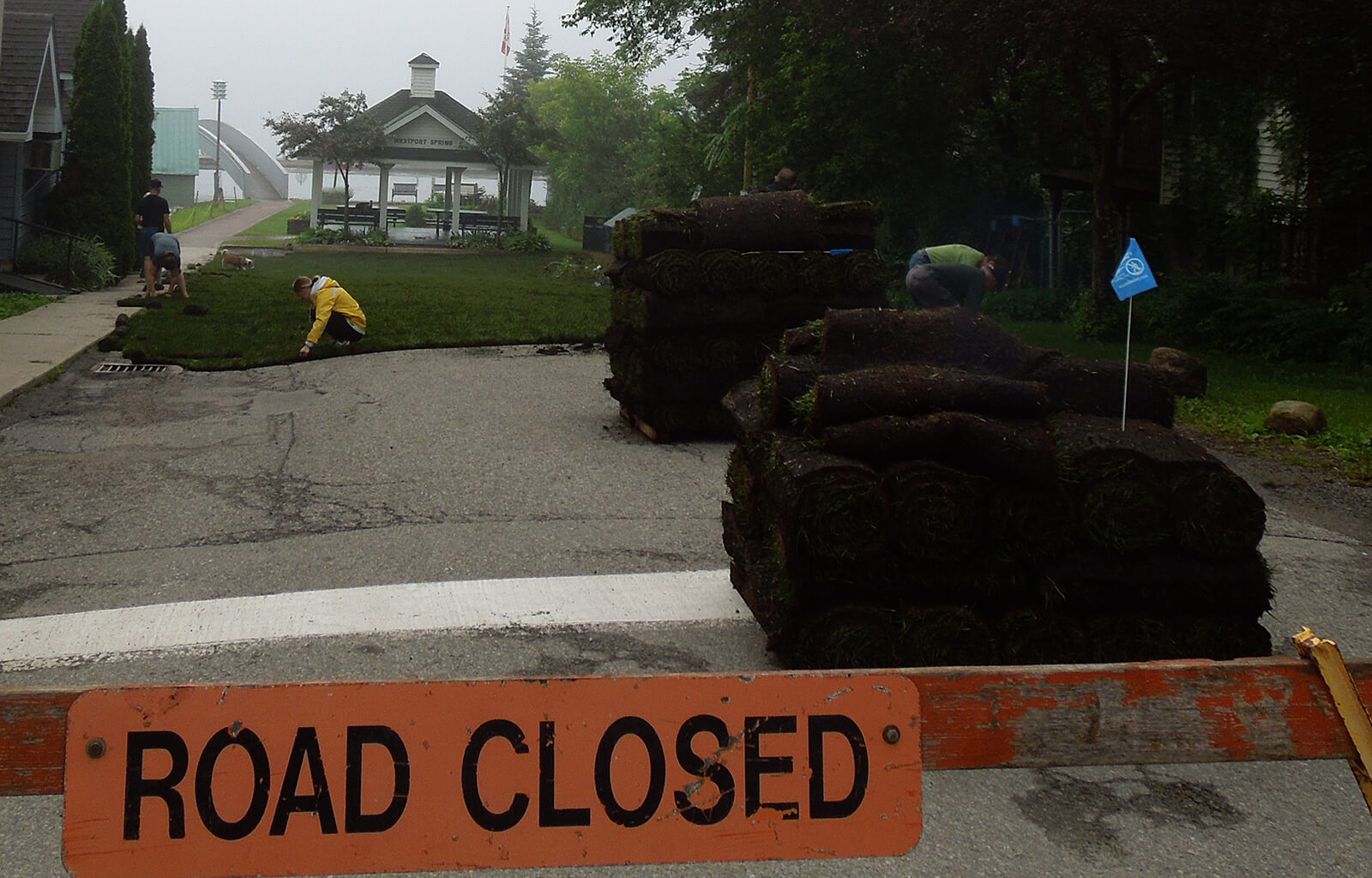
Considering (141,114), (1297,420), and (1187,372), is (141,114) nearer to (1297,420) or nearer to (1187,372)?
(1187,372)

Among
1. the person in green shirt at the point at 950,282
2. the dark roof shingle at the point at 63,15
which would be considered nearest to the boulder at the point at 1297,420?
the person in green shirt at the point at 950,282

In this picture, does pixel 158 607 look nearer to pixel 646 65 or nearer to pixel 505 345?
pixel 505 345

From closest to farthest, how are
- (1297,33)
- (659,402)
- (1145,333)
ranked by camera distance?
(659,402)
(1297,33)
(1145,333)

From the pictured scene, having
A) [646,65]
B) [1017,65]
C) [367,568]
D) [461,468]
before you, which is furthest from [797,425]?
[646,65]

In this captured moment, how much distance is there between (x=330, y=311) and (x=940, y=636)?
1219cm

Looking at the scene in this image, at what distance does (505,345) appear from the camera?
16.8 meters

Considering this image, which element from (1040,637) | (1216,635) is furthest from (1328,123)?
(1040,637)

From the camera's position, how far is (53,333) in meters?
17.1

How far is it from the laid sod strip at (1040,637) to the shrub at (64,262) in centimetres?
2195

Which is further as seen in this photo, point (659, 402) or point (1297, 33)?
point (1297, 33)

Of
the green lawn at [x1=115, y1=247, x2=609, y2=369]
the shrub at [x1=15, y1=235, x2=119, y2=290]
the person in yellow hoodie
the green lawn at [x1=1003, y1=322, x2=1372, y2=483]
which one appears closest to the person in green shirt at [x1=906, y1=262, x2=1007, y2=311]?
the green lawn at [x1=1003, y1=322, x2=1372, y2=483]

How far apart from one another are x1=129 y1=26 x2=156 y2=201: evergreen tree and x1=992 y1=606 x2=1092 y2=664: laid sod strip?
29665 millimetres

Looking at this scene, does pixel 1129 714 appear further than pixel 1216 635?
No

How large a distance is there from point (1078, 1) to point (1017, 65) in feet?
8.32
